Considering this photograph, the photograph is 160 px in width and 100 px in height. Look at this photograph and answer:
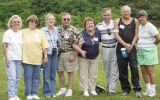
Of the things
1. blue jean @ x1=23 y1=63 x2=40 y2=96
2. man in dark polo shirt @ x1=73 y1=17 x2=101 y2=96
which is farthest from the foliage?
blue jean @ x1=23 y1=63 x2=40 y2=96

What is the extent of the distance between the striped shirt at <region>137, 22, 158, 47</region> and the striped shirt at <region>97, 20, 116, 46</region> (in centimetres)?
60

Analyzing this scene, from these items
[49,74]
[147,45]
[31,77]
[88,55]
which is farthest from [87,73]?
[147,45]

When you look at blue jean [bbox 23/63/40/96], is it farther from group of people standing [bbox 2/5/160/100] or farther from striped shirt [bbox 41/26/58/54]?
striped shirt [bbox 41/26/58/54]

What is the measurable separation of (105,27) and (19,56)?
2068 mm

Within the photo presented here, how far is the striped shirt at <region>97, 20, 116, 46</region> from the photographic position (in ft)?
32.0

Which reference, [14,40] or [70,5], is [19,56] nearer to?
[14,40]

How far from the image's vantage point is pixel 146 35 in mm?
9539

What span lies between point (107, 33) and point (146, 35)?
86 cm

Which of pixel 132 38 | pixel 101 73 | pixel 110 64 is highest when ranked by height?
pixel 132 38

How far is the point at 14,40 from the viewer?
29.3ft

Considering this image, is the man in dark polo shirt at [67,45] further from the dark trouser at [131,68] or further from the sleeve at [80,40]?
the dark trouser at [131,68]

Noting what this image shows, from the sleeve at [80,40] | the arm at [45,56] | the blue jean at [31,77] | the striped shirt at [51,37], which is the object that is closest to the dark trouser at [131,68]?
the sleeve at [80,40]

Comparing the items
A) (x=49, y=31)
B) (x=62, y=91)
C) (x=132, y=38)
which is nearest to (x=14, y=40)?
(x=49, y=31)

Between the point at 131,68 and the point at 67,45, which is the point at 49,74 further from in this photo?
the point at 131,68
